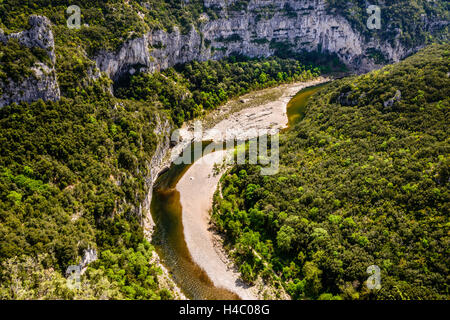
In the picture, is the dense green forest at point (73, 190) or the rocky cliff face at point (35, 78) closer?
the dense green forest at point (73, 190)

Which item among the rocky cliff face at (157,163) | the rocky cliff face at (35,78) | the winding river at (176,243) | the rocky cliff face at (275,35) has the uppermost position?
the rocky cliff face at (275,35)

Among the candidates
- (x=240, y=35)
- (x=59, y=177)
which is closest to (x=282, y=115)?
(x=240, y=35)

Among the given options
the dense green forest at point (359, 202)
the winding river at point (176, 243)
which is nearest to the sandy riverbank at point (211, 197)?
the winding river at point (176, 243)

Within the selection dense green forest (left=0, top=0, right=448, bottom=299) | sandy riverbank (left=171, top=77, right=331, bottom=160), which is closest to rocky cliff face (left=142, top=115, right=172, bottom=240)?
dense green forest (left=0, top=0, right=448, bottom=299)

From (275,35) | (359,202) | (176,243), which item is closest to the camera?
(359,202)

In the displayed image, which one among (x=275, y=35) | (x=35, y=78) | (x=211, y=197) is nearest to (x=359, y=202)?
(x=211, y=197)

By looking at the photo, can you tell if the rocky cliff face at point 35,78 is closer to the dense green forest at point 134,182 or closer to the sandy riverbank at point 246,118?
the dense green forest at point 134,182

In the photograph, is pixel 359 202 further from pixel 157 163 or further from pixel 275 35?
pixel 275 35
